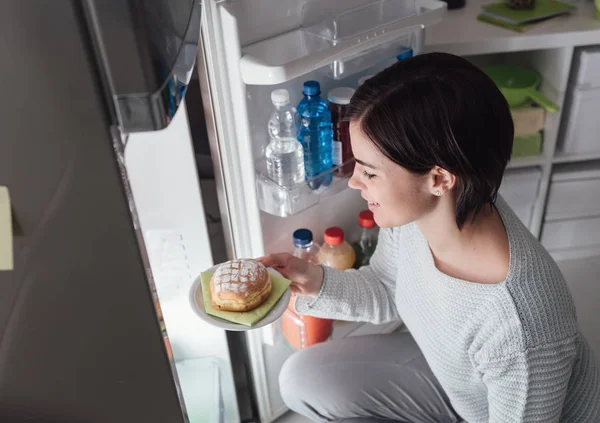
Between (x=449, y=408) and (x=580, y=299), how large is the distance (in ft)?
2.85

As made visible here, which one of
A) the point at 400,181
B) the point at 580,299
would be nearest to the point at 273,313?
the point at 400,181

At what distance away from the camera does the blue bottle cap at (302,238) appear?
1.29 m

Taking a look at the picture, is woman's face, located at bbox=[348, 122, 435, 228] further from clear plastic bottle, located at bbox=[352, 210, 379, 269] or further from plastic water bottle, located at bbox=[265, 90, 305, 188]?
clear plastic bottle, located at bbox=[352, 210, 379, 269]

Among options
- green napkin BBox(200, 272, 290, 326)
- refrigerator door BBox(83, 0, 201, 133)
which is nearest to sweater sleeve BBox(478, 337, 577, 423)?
green napkin BBox(200, 272, 290, 326)

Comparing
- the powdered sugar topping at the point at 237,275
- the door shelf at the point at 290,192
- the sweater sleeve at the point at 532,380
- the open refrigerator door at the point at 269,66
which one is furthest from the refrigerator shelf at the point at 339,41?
the sweater sleeve at the point at 532,380

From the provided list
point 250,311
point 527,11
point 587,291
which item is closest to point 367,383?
point 250,311

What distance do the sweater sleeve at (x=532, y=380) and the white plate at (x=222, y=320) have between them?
1.23ft

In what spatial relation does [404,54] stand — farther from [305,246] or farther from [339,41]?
[305,246]

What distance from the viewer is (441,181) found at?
96 centimetres

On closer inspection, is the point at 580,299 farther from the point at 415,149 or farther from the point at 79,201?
Answer: the point at 79,201

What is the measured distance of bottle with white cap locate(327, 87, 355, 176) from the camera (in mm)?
1219

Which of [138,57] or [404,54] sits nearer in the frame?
[138,57]

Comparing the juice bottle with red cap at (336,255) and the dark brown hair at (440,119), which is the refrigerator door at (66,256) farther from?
the juice bottle with red cap at (336,255)

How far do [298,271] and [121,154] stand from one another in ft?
2.35
